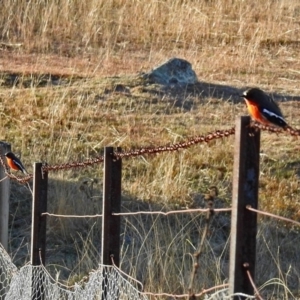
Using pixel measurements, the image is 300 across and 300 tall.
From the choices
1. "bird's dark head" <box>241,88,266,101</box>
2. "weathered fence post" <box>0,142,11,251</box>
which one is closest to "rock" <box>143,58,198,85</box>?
"weathered fence post" <box>0,142,11,251</box>

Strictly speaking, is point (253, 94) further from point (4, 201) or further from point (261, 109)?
point (4, 201)

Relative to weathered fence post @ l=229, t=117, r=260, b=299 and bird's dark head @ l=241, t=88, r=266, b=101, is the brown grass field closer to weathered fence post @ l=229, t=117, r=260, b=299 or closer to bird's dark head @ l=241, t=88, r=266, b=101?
bird's dark head @ l=241, t=88, r=266, b=101

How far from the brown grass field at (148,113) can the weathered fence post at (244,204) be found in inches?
92.7

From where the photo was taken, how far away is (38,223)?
18.2ft

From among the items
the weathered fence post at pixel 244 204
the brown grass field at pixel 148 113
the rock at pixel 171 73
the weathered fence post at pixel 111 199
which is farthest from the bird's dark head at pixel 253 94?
the rock at pixel 171 73

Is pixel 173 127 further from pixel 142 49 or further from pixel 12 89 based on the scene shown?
pixel 142 49

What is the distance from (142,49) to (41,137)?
14.1ft

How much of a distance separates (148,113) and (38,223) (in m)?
5.57

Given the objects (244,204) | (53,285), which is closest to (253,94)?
(244,204)

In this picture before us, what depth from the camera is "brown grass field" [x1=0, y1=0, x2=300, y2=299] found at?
7723 mm

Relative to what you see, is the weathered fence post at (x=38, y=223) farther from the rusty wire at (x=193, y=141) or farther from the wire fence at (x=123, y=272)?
the rusty wire at (x=193, y=141)

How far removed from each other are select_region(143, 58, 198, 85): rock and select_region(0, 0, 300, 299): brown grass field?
160 millimetres

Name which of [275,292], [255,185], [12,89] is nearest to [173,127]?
[12,89]

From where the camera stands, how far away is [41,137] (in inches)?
412
